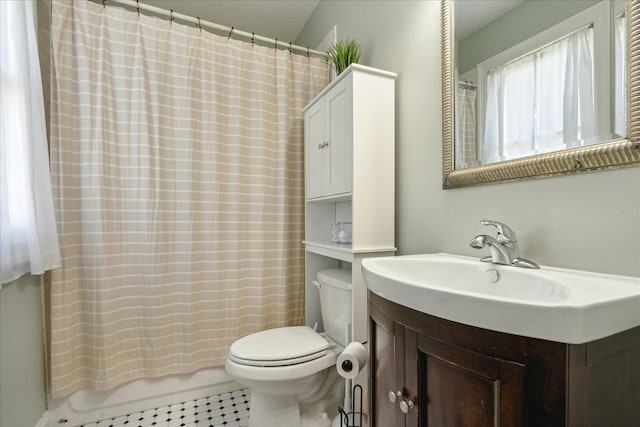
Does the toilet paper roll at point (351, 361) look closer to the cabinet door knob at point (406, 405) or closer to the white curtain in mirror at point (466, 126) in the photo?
the cabinet door knob at point (406, 405)

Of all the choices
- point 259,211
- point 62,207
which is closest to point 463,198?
point 259,211

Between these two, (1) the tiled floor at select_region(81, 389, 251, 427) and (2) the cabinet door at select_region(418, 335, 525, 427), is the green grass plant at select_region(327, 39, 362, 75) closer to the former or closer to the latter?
(2) the cabinet door at select_region(418, 335, 525, 427)

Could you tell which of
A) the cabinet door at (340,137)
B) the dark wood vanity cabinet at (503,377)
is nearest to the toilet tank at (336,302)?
the cabinet door at (340,137)

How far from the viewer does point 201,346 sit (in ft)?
5.75

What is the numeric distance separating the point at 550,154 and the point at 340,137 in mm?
823

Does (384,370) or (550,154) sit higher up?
(550,154)

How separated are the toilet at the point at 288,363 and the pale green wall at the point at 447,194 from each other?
45 cm

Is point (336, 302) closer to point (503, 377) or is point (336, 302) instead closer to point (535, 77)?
point (503, 377)

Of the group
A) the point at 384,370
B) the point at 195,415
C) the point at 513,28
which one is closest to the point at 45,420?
the point at 195,415

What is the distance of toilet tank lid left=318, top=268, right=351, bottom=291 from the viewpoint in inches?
55.2

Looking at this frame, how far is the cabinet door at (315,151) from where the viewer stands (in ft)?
5.26

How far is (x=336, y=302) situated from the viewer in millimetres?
1496

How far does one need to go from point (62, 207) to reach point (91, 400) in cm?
100

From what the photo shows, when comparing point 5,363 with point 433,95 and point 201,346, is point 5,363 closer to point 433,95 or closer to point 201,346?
point 201,346
